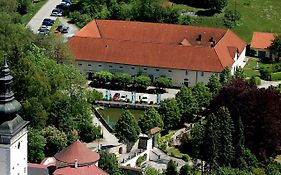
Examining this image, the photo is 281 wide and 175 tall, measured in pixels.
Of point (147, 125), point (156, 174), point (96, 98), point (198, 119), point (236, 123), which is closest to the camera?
point (156, 174)

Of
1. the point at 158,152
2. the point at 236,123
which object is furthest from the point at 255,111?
the point at 158,152

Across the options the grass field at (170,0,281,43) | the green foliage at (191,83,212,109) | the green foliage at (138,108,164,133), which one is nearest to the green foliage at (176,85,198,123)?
the green foliage at (191,83,212,109)

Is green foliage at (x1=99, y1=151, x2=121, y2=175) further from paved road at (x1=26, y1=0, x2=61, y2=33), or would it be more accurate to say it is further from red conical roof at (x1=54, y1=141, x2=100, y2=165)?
paved road at (x1=26, y1=0, x2=61, y2=33)

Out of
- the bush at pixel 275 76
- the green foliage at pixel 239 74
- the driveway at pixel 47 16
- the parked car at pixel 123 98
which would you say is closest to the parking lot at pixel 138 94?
the parked car at pixel 123 98

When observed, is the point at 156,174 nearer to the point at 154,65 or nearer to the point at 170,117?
the point at 170,117

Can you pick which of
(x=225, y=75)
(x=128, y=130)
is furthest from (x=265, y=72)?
(x=128, y=130)

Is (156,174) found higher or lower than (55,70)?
lower

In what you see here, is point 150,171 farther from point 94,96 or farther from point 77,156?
point 94,96
